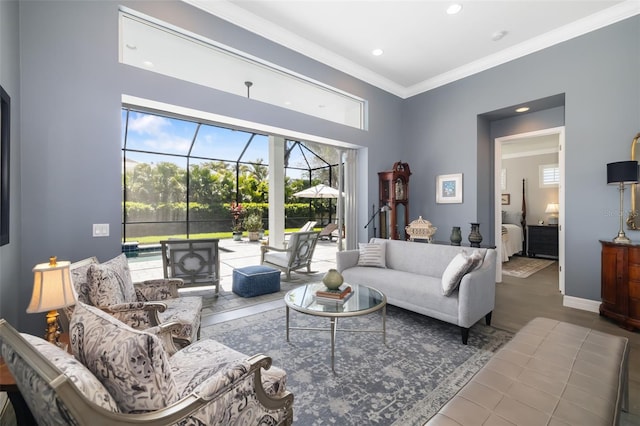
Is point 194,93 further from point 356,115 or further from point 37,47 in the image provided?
point 356,115

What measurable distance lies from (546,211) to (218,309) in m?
8.00

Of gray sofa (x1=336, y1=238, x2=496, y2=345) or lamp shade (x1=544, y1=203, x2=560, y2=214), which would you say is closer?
gray sofa (x1=336, y1=238, x2=496, y2=345)

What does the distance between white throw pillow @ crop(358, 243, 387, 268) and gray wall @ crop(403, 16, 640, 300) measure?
1.93 m

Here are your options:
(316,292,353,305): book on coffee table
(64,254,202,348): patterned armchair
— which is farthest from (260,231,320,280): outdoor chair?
(64,254,202,348): patterned armchair

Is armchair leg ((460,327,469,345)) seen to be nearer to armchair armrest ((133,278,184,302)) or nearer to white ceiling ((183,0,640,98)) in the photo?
armchair armrest ((133,278,184,302))

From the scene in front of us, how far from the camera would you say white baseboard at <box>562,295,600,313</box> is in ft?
11.3

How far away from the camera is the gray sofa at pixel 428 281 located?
2.61 meters

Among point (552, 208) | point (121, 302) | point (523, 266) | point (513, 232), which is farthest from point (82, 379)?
point (552, 208)

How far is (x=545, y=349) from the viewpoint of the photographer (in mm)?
1619

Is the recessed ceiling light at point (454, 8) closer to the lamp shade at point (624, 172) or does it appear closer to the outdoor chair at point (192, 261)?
the lamp shade at point (624, 172)

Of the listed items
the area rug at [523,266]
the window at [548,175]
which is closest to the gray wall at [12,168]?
the area rug at [523,266]

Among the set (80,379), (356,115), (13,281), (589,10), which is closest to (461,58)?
(589,10)

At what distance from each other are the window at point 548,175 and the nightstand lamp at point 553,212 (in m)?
0.55

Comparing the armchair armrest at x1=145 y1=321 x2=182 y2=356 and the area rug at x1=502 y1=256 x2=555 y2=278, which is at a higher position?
the armchair armrest at x1=145 y1=321 x2=182 y2=356
